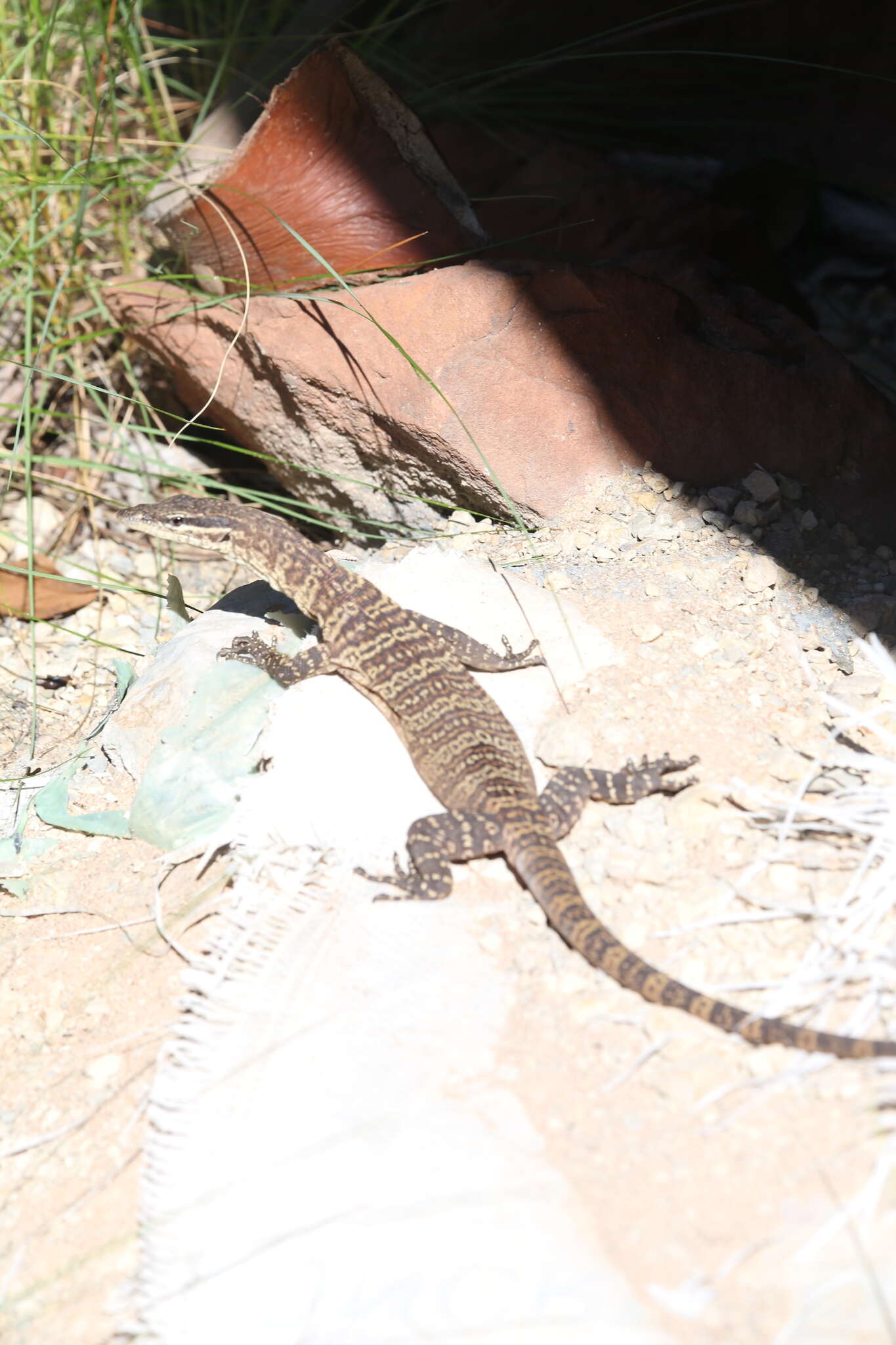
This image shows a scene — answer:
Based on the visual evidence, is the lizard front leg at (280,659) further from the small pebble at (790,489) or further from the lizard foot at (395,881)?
the small pebble at (790,489)

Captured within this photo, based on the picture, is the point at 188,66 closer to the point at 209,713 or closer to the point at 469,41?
the point at 469,41

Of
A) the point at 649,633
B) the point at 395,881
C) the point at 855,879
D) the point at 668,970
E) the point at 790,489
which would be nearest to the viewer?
the point at 855,879

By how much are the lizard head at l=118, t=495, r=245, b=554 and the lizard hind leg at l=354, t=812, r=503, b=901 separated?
1796 mm

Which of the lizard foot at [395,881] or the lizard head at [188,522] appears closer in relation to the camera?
the lizard foot at [395,881]

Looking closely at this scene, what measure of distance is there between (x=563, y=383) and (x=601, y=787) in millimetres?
2296

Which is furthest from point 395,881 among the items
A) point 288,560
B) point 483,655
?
point 288,560

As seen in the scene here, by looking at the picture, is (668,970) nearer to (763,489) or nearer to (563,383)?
(763,489)

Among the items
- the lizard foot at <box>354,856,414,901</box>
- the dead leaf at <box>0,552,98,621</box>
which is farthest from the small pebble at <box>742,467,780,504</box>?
the dead leaf at <box>0,552,98,621</box>

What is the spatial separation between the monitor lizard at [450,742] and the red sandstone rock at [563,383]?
2.10ft

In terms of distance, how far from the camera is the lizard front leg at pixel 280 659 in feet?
13.9

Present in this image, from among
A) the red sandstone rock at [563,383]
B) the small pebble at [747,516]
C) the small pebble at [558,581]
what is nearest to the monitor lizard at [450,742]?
the small pebble at [558,581]

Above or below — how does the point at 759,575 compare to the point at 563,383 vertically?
below

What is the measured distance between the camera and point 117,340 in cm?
646

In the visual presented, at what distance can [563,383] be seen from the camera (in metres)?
4.86
